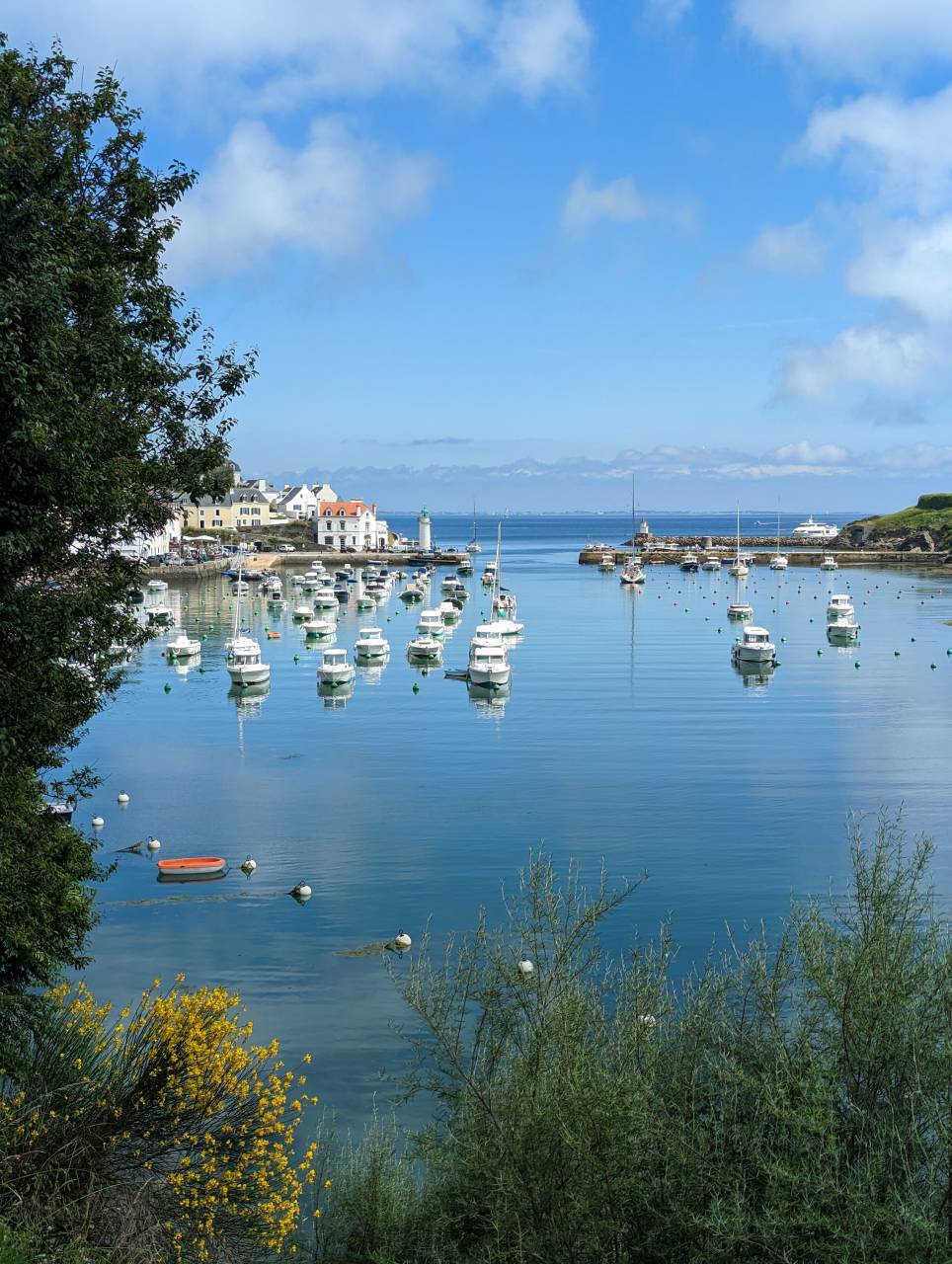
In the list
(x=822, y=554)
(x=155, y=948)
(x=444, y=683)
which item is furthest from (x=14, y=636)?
(x=822, y=554)

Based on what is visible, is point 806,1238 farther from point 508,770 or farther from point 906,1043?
point 508,770

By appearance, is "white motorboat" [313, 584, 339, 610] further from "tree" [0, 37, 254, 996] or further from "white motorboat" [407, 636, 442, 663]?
"tree" [0, 37, 254, 996]

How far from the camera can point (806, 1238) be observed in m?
13.1

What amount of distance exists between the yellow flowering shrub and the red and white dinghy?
2263cm

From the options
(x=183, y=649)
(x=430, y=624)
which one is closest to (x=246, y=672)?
(x=183, y=649)

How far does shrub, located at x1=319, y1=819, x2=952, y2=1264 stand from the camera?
12.9 meters

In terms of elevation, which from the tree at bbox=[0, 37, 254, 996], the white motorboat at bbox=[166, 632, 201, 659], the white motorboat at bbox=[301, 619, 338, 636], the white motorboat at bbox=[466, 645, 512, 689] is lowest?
the white motorboat at bbox=[466, 645, 512, 689]

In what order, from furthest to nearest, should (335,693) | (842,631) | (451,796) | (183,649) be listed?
(842,631) → (183,649) → (335,693) → (451,796)

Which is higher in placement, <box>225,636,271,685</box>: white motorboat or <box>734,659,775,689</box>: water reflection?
<box>225,636,271,685</box>: white motorboat

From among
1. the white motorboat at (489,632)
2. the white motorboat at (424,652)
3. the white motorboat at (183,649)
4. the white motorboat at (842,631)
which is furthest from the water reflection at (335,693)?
the white motorboat at (842,631)

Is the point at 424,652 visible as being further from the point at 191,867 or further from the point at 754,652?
the point at 191,867

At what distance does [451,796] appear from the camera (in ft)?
160

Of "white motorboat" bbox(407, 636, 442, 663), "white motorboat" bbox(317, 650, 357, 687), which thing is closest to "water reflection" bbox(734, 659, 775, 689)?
"white motorboat" bbox(407, 636, 442, 663)

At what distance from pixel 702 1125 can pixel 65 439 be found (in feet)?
36.3
